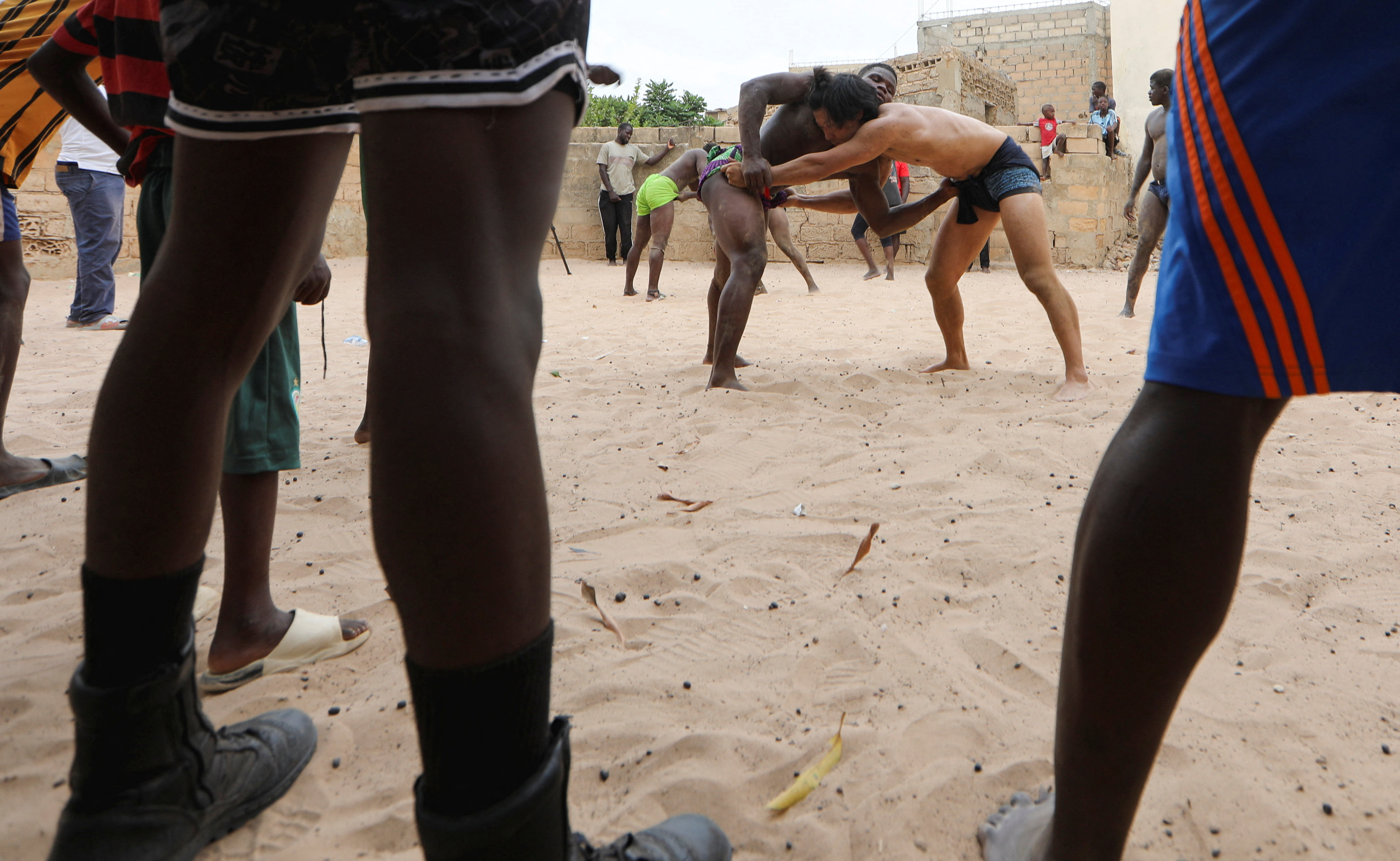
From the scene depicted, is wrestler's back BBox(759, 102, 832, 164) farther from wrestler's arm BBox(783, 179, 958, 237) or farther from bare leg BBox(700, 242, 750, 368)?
bare leg BBox(700, 242, 750, 368)

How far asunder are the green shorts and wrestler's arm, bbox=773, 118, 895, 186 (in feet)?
9.60

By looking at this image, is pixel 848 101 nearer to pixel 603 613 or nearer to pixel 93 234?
pixel 603 613

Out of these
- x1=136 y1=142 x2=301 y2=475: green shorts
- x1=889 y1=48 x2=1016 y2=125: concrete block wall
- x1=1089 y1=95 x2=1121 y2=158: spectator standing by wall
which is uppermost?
x1=889 y1=48 x2=1016 y2=125: concrete block wall

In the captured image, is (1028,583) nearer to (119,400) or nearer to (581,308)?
(119,400)

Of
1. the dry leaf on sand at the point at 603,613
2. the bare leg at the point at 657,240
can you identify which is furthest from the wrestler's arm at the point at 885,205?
the bare leg at the point at 657,240

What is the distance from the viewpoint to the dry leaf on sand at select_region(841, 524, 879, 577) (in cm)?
198

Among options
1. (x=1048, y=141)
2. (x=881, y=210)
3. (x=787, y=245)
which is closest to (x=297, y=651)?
(x=881, y=210)

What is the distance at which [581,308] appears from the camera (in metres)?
7.36

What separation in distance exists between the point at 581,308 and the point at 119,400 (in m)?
6.52

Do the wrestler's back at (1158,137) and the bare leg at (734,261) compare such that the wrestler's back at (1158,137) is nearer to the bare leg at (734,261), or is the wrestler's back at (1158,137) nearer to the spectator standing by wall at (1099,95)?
the bare leg at (734,261)

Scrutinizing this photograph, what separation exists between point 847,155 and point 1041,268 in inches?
42.0

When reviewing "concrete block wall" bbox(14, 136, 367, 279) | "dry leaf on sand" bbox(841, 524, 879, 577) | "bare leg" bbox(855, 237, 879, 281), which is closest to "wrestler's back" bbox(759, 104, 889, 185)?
"dry leaf on sand" bbox(841, 524, 879, 577)

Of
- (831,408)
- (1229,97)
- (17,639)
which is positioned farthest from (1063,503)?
(17,639)

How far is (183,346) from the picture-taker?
3.10 ft
